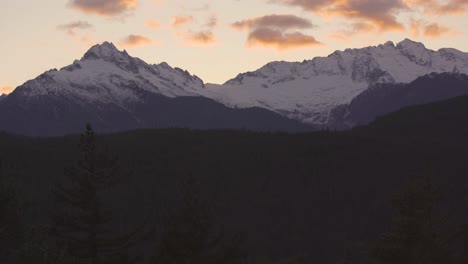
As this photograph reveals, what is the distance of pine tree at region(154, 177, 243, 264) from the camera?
40.8m

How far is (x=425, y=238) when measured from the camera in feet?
124

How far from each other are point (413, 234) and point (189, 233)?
10.3 meters

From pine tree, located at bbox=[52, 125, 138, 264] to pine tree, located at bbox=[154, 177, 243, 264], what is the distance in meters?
2.22

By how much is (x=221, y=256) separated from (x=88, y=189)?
25.3ft

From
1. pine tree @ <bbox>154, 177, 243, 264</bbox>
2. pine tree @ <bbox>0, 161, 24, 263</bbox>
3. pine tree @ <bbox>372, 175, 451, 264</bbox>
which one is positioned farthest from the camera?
pine tree @ <bbox>0, 161, 24, 263</bbox>

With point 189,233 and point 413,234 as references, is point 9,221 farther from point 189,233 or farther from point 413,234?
point 413,234

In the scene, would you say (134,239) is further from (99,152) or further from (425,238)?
(425,238)

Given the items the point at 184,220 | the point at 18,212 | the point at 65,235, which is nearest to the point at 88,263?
the point at 65,235

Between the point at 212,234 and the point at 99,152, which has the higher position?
the point at 99,152

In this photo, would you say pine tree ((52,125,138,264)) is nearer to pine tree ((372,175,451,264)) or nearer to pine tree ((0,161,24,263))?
pine tree ((0,161,24,263))

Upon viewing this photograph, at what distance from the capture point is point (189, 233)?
41.0 meters

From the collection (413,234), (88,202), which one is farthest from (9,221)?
(413,234)

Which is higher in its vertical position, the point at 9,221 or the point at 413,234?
the point at 413,234

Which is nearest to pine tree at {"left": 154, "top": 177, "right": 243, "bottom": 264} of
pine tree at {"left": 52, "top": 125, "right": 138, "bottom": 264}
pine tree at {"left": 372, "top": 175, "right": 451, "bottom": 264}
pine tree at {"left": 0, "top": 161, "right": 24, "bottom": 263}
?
pine tree at {"left": 52, "top": 125, "right": 138, "bottom": 264}
